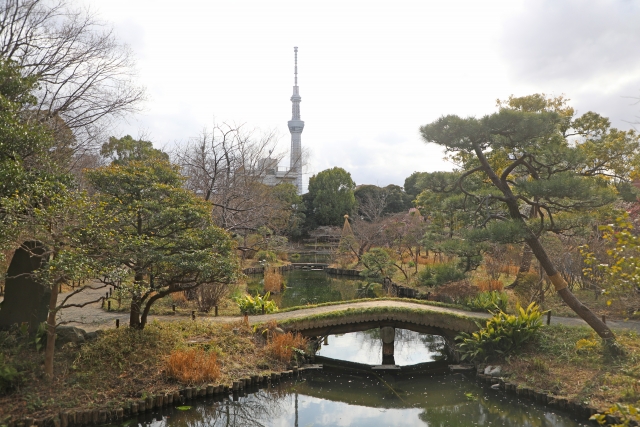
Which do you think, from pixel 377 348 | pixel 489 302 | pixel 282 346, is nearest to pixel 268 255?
pixel 377 348

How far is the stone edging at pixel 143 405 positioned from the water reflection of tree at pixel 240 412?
0.72 ft

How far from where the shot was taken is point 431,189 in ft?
33.5

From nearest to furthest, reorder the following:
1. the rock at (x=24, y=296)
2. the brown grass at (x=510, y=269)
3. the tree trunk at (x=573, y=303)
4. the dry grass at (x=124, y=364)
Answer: the dry grass at (x=124, y=364)
the rock at (x=24, y=296)
the tree trunk at (x=573, y=303)
the brown grass at (x=510, y=269)

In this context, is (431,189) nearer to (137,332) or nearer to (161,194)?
(161,194)

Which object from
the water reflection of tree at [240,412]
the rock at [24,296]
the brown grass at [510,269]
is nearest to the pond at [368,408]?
the water reflection of tree at [240,412]

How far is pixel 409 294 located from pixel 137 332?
35.4ft

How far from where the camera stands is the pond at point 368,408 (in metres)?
7.37

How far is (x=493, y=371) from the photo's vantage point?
8.88 metres

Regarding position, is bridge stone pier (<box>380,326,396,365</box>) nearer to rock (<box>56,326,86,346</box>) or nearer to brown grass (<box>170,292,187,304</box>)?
brown grass (<box>170,292,187,304</box>)

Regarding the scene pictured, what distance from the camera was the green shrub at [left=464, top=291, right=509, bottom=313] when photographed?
35.1ft

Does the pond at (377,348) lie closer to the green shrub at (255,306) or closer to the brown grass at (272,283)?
the green shrub at (255,306)

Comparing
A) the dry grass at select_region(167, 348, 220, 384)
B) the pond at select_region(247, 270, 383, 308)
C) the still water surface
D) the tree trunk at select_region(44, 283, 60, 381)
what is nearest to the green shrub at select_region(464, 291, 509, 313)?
the still water surface

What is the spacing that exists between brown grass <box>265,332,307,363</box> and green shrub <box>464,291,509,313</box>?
14.7 ft

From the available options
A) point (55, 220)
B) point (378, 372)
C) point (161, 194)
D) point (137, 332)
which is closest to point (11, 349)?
point (137, 332)
